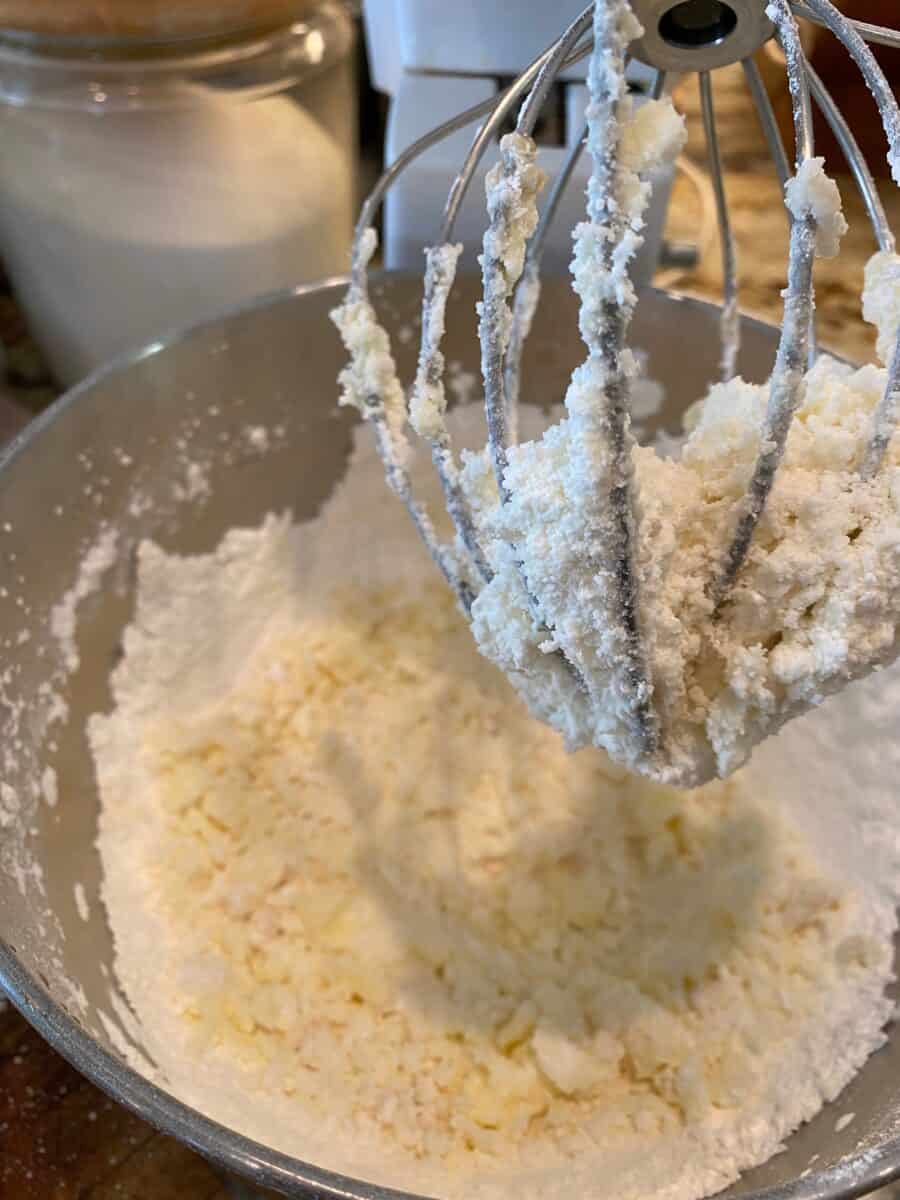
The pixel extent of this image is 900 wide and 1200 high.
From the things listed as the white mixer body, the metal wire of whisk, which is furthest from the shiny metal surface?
the white mixer body

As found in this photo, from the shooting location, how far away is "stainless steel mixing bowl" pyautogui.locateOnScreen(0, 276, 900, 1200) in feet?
1.70

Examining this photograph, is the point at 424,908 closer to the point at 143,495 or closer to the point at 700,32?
the point at 143,495

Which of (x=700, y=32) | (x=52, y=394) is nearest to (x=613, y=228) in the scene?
(x=700, y=32)

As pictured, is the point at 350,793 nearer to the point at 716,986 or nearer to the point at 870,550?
the point at 716,986

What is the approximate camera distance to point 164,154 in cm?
74

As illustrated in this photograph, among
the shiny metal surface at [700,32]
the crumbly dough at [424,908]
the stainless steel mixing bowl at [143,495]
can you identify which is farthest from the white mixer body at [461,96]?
the shiny metal surface at [700,32]

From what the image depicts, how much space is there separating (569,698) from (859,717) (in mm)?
318

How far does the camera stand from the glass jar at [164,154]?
28.1 inches

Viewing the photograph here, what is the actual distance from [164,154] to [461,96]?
23 centimetres

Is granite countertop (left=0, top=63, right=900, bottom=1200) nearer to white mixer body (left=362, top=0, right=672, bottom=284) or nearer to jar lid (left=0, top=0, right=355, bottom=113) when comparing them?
white mixer body (left=362, top=0, right=672, bottom=284)

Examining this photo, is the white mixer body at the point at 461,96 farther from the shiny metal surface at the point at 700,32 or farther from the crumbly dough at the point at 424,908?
the shiny metal surface at the point at 700,32

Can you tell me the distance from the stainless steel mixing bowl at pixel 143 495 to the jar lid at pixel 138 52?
0.19 meters

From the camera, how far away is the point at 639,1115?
56 cm

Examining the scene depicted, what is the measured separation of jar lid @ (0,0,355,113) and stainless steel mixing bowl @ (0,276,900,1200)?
0.19 meters
